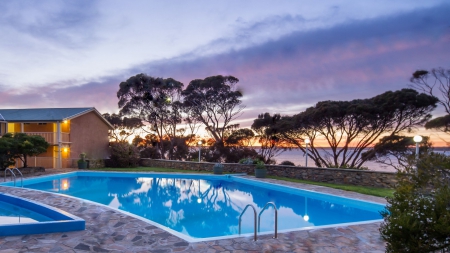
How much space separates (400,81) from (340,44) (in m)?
6.30

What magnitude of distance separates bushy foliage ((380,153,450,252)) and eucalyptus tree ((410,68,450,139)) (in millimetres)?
16882

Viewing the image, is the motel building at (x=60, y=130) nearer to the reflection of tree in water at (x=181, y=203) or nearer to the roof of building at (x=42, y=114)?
the roof of building at (x=42, y=114)

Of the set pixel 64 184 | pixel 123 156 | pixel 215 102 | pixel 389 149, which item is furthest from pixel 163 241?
pixel 215 102

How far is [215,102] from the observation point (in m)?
27.4

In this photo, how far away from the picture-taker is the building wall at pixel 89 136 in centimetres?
2320

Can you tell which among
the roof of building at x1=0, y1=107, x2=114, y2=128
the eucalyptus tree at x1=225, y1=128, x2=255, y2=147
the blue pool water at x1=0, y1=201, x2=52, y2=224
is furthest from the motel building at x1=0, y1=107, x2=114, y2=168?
the blue pool water at x1=0, y1=201, x2=52, y2=224

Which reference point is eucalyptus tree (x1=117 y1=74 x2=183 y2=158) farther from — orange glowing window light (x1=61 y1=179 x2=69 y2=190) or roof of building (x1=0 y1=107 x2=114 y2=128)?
orange glowing window light (x1=61 y1=179 x2=69 y2=190)

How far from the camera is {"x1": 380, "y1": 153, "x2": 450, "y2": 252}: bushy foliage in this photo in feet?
10.3

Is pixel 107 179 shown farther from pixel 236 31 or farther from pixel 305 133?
pixel 305 133

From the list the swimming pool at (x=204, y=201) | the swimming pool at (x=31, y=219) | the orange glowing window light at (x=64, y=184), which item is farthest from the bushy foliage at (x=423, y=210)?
the orange glowing window light at (x=64, y=184)

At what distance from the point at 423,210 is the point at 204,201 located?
32.4ft

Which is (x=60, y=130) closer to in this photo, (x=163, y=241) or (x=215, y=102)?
(x=215, y=102)

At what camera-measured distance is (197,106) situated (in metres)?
28.1

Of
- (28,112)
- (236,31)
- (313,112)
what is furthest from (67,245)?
(28,112)
